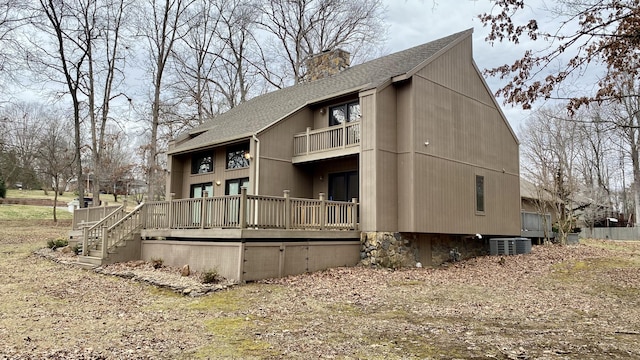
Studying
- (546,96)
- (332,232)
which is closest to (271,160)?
(332,232)

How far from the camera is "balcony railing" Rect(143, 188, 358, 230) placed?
12.1m

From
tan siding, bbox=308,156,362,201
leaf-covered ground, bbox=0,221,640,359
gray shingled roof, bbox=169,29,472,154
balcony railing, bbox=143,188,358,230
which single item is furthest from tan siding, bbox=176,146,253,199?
leaf-covered ground, bbox=0,221,640,359

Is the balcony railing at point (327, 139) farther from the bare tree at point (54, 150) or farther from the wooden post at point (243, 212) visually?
the bare tree at point (54, 150)

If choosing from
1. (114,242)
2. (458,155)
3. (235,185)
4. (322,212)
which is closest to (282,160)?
(235,185)

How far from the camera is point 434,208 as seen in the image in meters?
15.4

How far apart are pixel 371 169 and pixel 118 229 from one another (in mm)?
8585

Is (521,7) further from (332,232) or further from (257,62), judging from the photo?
(257,62)

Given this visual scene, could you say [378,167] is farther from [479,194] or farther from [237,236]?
[479,194]

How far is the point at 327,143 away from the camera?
16.1 meters

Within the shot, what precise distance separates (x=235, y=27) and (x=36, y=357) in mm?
31389

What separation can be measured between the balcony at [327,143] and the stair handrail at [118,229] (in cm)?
585

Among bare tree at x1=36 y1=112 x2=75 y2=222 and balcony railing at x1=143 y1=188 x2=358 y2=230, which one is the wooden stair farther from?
bare tree at x1=36 y1=112 x2=75 y2=222

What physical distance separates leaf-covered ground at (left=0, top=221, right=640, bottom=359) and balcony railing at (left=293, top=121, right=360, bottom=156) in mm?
4473

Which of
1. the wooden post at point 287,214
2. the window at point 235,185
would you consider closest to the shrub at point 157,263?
the wooden post at point 287,214
